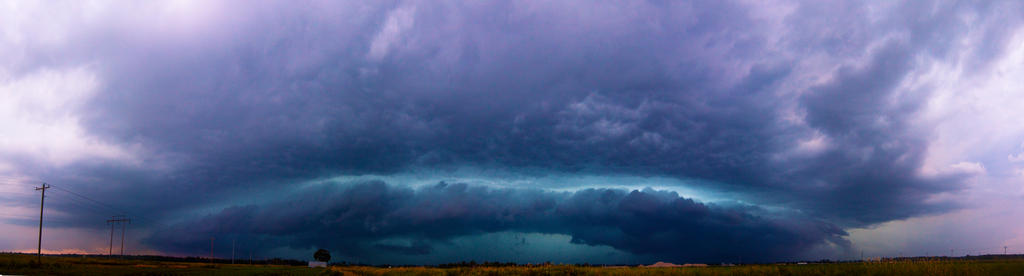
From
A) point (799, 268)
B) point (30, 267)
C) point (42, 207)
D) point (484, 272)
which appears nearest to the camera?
point (799, 268)

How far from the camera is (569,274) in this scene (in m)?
49.0

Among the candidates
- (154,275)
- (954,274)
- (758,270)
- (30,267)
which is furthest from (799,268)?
(30,267)

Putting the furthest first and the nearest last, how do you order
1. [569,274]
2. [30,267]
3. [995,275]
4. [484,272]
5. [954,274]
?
[30,267] < [484,272] < [569,274] < [995,275] < [954,274]

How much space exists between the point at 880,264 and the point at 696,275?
13.7 m

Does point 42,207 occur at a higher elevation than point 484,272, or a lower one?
higher

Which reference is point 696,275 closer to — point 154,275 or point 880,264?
point 880,264

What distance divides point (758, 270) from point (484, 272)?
2460 cm

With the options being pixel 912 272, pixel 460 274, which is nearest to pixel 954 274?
pixel 912 272

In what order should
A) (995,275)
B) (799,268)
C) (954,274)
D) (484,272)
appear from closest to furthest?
(954,274) < (995,275) < (799,268) < (484,272)

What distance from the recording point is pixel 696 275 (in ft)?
161

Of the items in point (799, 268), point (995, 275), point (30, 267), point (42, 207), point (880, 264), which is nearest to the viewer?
point (995, 275)

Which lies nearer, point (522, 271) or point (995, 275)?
point (995, 275)

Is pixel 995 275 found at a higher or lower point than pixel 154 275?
higher

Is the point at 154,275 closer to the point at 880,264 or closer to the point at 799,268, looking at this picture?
the point at 799,268
